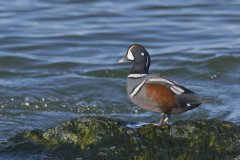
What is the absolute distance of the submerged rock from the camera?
7289 mm

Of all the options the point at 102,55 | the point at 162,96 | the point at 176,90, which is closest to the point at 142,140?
the point at 162,96

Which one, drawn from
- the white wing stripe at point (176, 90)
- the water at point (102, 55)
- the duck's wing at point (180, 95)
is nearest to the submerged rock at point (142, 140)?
the duck's wing at point (180, 95)

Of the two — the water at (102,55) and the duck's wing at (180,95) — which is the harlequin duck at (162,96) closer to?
the duck's wing at (180,95)

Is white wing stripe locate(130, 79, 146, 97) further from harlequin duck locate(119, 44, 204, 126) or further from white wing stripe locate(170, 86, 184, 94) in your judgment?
white wing stripe locate(170, 86, 184, 94)

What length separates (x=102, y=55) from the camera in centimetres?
1653

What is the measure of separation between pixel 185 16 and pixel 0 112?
10.0 metres

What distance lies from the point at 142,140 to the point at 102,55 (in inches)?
364

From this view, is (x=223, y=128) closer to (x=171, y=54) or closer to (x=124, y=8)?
(x=171, y=54)

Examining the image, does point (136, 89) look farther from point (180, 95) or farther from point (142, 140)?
point (142, 140)

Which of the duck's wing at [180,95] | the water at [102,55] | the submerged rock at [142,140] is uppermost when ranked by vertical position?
the duck's wing at [180,95]

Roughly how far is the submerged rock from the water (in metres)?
0.60

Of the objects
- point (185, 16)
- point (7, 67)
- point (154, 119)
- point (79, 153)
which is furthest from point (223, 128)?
point (185, 16)

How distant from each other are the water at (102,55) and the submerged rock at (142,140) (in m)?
0.60

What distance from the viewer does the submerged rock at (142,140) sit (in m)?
7.29
